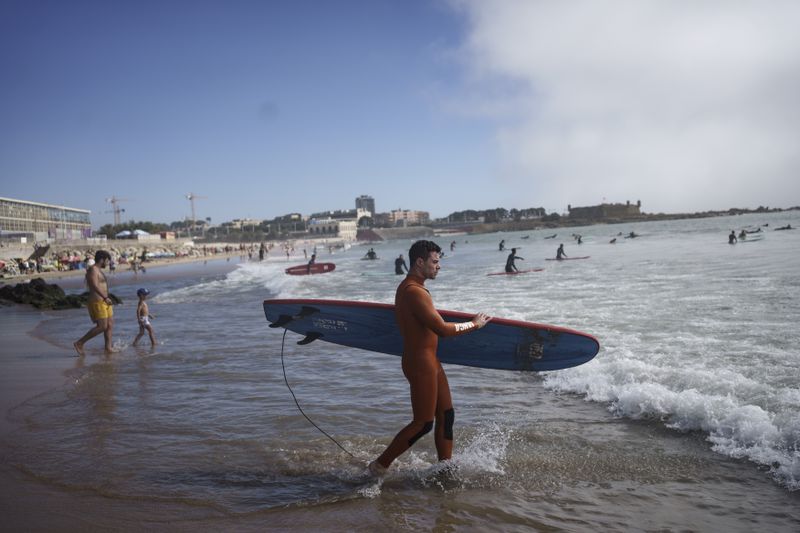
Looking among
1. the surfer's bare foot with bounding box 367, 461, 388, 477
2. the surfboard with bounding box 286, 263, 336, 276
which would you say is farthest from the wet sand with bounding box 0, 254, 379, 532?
the surfboard with bounding box 286, 263, 336, 276

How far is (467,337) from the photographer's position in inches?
189

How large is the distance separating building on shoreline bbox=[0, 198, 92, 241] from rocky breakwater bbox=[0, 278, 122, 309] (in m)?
53.6

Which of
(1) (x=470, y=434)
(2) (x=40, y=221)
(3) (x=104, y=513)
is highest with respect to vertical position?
(2) (x=40, y=221)

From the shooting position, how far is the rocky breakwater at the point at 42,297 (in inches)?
750

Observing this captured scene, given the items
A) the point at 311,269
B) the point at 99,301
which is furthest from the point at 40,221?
the point at 99,301

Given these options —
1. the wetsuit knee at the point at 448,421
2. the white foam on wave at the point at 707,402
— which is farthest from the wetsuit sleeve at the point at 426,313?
the white foam on wave at the point at 707,402

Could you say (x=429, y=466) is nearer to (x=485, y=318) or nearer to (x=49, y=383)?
(x=485, y=318)

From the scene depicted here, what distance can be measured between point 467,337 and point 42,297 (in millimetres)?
20184

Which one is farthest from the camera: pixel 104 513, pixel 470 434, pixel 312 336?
pixel 470 434

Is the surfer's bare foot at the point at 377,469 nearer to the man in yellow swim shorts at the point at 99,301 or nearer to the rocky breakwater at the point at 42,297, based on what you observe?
the man in yellow swim shorts at the point at 99,301

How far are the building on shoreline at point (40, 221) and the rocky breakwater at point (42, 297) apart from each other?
53566 millimetres

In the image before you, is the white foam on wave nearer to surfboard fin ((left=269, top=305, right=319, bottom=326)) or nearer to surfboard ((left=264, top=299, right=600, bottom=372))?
surfboard ((left=264, top=299, right=600, bottom=372))

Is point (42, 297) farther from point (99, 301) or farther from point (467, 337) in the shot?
point (467, 337)

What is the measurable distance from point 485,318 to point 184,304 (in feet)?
54.6
